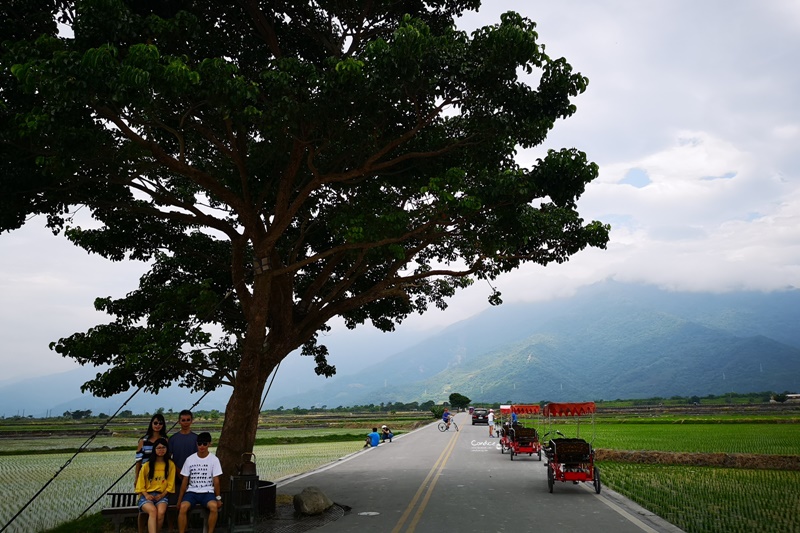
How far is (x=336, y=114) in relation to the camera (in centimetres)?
1096

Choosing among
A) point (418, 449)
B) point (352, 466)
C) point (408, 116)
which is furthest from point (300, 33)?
point (418, 449)

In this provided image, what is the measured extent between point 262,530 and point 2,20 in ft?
32.2

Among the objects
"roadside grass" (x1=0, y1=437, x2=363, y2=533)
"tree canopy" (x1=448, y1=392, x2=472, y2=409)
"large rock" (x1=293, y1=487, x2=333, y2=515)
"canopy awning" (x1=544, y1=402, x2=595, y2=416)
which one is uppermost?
"canopy awning" (x1=544, y1=402, x2=595, y2=416)

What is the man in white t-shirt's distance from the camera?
844 cm

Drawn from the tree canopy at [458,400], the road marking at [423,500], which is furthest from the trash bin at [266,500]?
the tree canopy at [458,400]

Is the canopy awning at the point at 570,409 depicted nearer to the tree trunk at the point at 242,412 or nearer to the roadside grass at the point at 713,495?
the roadside grass at the point at 713,495

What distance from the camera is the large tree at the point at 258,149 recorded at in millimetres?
9539

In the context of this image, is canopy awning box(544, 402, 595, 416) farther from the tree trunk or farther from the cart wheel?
the tree trunk

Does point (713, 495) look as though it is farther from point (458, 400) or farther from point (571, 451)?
point (458, 400)

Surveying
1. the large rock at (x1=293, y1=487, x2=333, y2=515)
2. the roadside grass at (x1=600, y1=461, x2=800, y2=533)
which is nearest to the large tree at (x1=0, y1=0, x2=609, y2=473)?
the large rock at (x1=293, y1=487, x2=333, y2=515)

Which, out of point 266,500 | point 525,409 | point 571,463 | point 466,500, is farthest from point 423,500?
point 525,409

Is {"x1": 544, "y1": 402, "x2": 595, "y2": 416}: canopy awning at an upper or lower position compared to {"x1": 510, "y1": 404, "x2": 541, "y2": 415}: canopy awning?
upper

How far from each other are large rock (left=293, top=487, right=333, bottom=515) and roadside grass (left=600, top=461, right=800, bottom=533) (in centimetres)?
639

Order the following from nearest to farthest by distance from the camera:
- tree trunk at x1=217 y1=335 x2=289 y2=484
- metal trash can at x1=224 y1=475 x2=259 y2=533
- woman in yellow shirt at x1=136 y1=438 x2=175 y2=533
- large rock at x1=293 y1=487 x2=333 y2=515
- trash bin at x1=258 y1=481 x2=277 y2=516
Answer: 1. woman in yellow shirt at x1=136 y1=438 x2=175 y2=533
2. metal trash can at x1=224 y1=475 x2=259 y2=533
3. large rock at x1=293 y1=487 x2=333 y2=515
4. trash bin at x1=258 y1=481 x2=277 y2=516
5. tree trunk at x1=217 y1=335 x2=289 y2=484
